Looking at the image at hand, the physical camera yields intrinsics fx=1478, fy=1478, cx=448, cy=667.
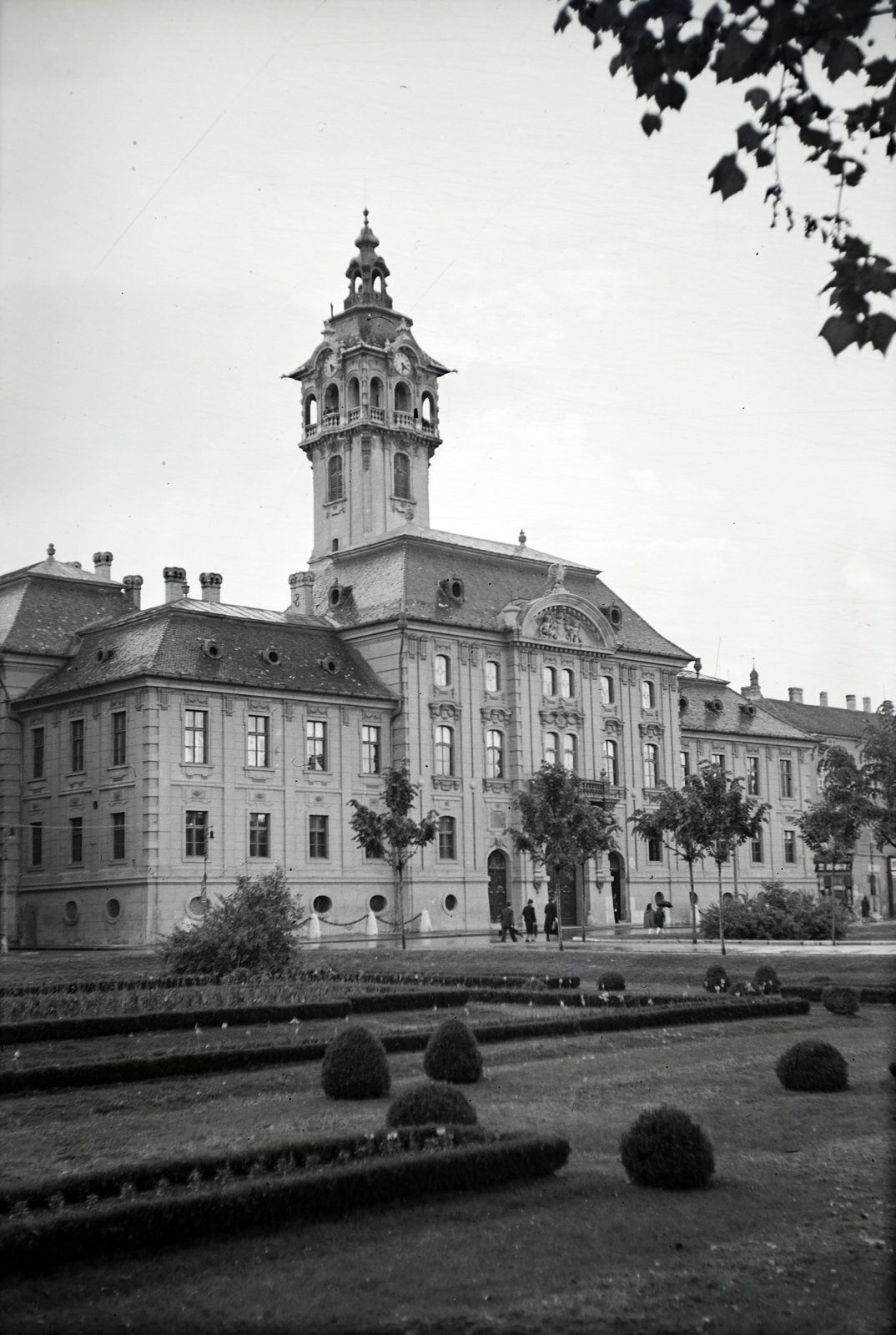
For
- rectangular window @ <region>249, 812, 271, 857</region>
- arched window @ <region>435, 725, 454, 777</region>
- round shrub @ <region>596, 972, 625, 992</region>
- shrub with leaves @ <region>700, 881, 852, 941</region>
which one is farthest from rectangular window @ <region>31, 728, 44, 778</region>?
round shrub @ <region>596, 972, 625, 992</region>

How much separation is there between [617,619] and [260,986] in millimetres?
41397

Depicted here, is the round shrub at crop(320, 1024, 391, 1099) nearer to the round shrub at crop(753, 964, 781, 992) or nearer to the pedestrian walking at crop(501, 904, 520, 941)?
the round shrub at crop(753, 964, 781, 992)

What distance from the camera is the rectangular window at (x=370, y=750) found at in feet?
195

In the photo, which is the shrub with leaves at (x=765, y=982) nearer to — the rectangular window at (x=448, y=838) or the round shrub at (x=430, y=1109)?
the round shrub at (x=430, y=1109)

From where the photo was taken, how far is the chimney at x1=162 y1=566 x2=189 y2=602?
199 ft

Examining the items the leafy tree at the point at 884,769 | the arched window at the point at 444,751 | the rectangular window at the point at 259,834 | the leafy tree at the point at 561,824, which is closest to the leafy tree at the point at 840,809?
the leafy tree at the point at 884,769

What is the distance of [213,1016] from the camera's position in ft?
87.0

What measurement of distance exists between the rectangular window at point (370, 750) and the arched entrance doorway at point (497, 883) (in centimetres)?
648

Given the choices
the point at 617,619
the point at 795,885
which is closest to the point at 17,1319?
the point at 617,619

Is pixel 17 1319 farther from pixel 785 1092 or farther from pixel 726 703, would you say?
pixel 726 703

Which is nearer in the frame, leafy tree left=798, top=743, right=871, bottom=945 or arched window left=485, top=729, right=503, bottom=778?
leafy tree left=798, top=743, right=871, bottom=945

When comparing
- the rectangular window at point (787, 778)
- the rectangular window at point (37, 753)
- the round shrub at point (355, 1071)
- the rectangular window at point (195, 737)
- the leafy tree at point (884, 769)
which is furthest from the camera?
the rectangular window at point (787, 778)

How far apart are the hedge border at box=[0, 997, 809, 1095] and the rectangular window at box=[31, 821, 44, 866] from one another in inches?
1325

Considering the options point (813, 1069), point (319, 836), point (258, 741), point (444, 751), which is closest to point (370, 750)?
point (444, 751)
